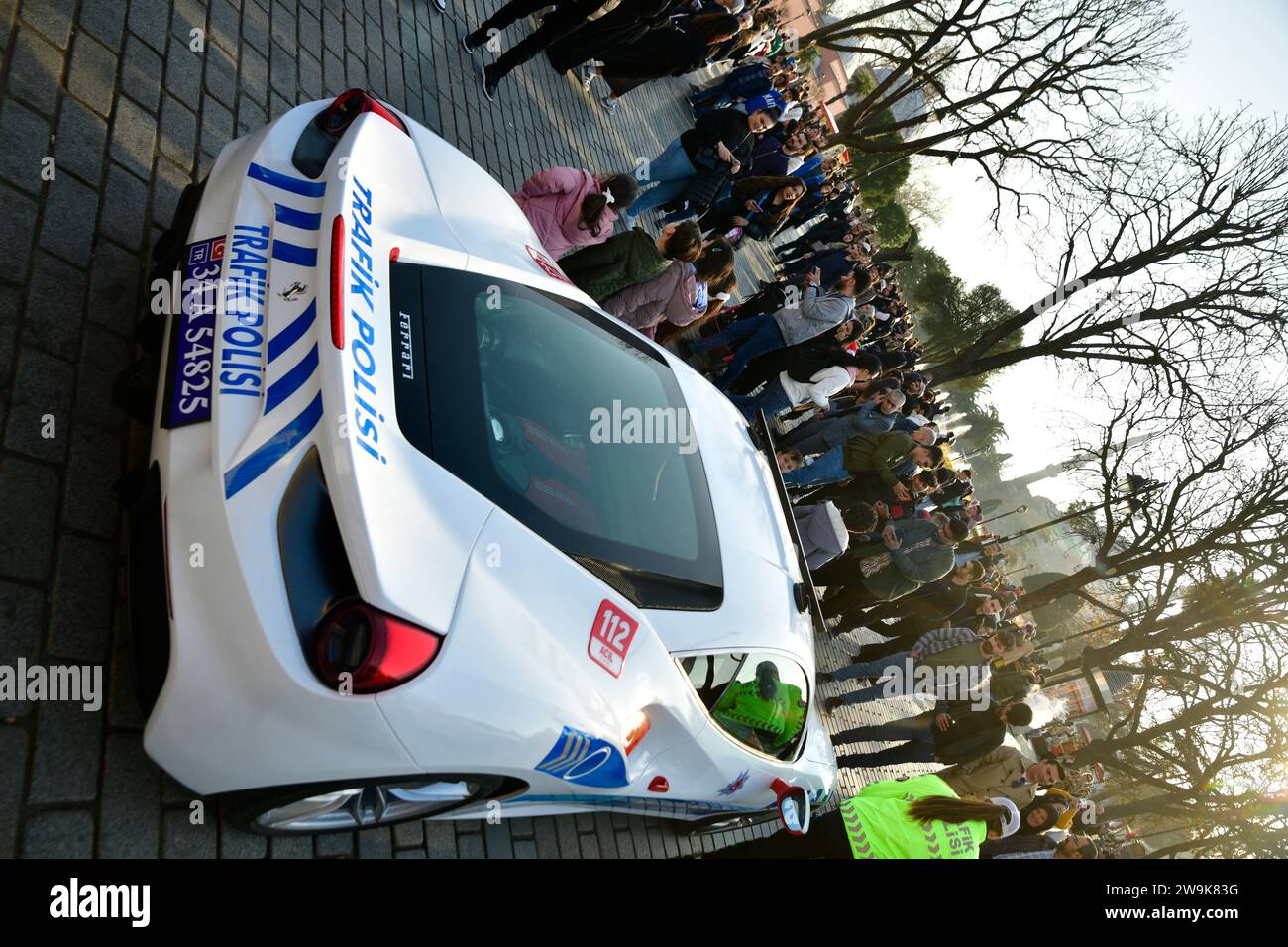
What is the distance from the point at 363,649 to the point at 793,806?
101 inches

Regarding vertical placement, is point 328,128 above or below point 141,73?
below

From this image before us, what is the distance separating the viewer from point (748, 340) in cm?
814

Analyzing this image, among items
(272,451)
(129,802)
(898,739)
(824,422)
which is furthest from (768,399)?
(129,802)

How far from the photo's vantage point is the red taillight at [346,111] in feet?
10.3

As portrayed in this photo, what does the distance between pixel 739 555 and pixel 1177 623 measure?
46.7ft

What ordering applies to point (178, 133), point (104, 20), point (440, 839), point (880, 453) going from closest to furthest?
point (440, 839)
point (104, 20)
point (178, 133)
point (880, 453)

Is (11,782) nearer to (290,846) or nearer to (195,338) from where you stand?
(290,846)

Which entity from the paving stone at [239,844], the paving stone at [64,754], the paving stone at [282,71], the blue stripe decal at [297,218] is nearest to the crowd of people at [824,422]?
the paving stone at [282,71]

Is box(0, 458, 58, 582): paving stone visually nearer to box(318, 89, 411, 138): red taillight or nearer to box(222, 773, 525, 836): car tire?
box(222, 773, 525, 836): car tire

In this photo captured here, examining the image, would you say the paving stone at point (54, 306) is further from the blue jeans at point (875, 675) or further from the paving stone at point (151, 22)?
the blue jeans at point (875, 675)

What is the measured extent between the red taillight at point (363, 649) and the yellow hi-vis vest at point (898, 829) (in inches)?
122
